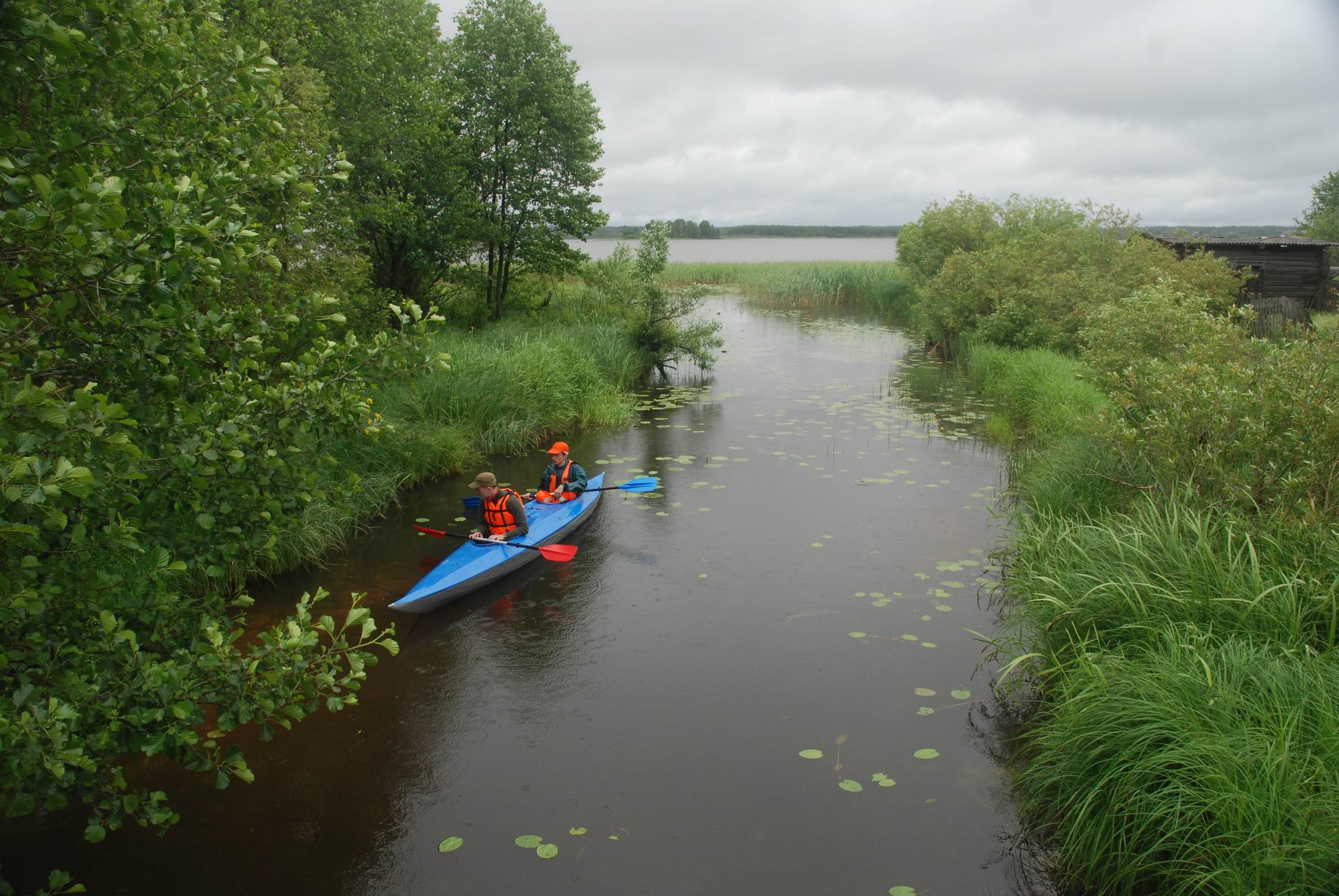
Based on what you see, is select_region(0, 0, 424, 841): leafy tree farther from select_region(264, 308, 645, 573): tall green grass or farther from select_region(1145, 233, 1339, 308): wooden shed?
select_region(1145, 233, 1339, 308): wooden shed

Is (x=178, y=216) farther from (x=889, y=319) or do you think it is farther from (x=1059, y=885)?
(x=889, y=319)

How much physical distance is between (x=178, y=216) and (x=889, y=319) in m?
31.1

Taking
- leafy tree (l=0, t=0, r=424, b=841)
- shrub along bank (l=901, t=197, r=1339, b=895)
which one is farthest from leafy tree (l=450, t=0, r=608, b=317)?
leafy tree (l=0, t=0, r=424, b=841)

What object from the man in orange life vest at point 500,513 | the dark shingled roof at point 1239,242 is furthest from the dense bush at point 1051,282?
the man in orange life vest at point 500,513

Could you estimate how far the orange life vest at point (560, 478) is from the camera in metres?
9.81

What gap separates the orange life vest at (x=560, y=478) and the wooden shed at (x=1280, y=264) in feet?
56.1

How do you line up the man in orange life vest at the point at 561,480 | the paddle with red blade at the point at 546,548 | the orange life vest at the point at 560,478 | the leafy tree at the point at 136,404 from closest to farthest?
the leafy tree at the point at 136,404
the paddle with red blade at the point at 546,548
the man in orange life vest at the point at 561,480
the orange life vest at the point at 560,478

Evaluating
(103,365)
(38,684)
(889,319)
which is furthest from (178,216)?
(889,319)

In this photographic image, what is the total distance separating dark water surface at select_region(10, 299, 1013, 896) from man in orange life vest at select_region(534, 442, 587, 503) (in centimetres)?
58

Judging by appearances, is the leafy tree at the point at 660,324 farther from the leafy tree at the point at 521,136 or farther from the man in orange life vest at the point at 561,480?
the man in orange life vest at the point at 561,480

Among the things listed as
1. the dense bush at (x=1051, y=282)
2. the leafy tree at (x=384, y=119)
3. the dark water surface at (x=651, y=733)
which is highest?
the leafy tree at (x=384, y=119)

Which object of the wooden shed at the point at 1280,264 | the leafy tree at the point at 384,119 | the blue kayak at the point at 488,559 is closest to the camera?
the blue kayak at the point at 488,559

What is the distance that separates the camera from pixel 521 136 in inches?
762

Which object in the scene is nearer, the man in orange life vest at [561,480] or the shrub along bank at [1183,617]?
the shrub along bank at [1183,617]
